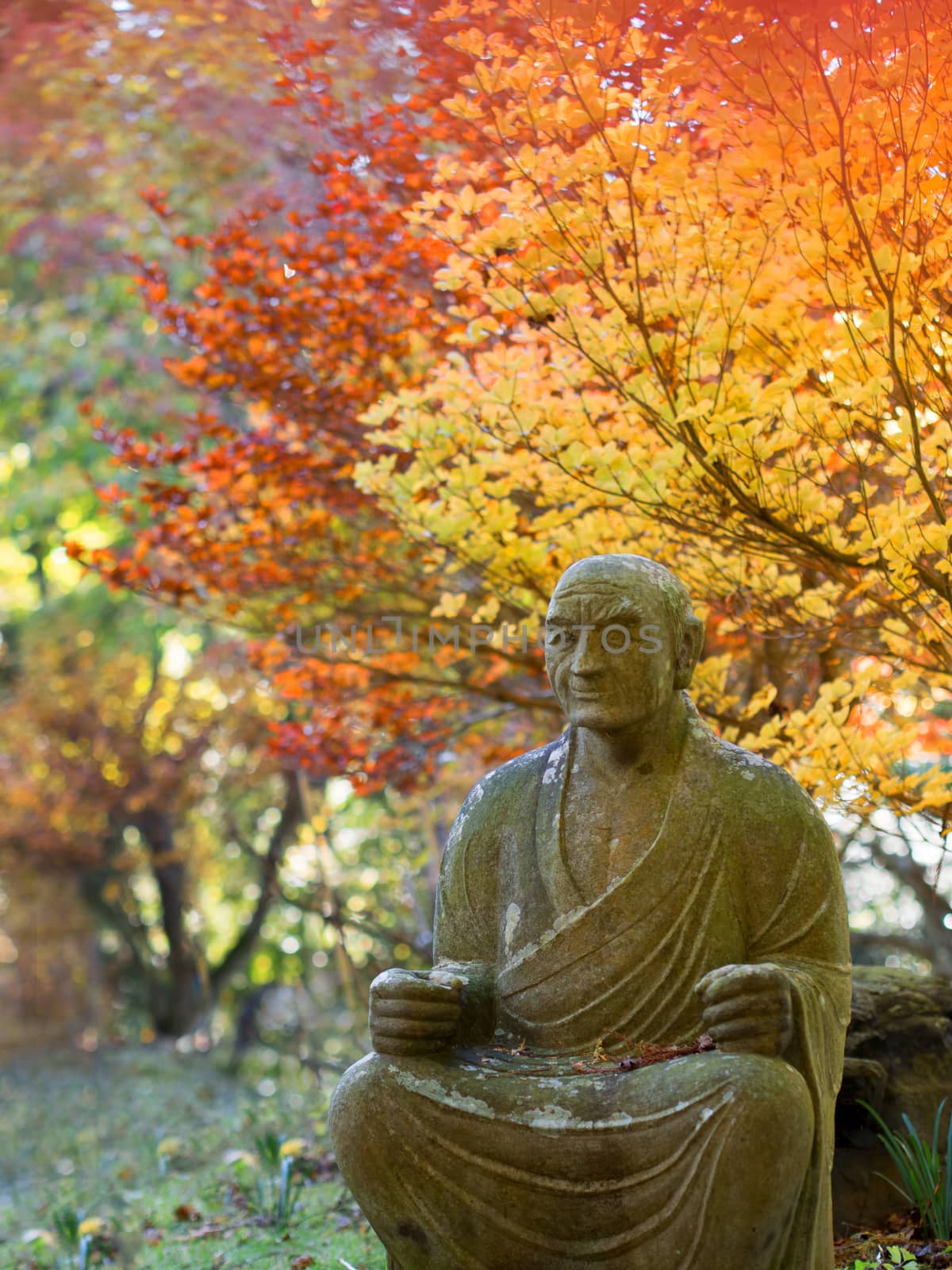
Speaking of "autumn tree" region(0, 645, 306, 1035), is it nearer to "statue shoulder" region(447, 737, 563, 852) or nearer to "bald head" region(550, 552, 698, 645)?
"statue shoulder" region(447, 737, 563, 852)

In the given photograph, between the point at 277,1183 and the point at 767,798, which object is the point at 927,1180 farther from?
the point at 277,1183

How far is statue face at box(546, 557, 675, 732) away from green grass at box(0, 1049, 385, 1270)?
96.5 inches

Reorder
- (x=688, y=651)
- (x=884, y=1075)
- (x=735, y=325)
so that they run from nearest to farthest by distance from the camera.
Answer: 1. (x=688, y=651)
2. (x=735, y=325)
3. (x=884, y=1075)

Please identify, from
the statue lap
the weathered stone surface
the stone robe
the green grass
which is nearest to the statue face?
the stone robe

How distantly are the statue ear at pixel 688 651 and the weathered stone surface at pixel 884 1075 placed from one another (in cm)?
160

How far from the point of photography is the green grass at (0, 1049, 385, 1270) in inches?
213

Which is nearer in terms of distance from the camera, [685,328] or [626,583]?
[626,583]

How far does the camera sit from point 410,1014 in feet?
10.5

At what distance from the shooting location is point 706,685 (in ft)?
16.4

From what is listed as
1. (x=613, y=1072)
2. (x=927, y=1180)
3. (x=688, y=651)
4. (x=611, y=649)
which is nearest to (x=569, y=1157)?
(x=613, y=1072)

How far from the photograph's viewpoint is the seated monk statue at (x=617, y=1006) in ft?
9.56

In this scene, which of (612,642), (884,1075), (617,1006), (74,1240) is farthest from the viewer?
(74,1240)

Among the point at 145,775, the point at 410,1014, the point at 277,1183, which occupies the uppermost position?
the point at 410,1014

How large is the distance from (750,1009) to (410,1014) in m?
0.78
